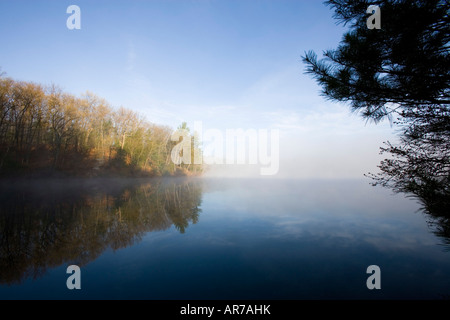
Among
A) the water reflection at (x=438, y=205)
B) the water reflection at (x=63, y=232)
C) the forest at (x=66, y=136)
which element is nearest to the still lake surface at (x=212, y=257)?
the water reflection at (x=63, y=232)

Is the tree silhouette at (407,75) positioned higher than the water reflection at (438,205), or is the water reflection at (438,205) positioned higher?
the tree silhouette at (407,75)

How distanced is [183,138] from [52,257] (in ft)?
155

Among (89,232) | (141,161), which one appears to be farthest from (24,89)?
(89,232)

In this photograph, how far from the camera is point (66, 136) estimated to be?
89.8 ft

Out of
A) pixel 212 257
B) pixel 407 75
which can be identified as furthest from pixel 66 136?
pixel 407 75

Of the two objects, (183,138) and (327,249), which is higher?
(183,138)

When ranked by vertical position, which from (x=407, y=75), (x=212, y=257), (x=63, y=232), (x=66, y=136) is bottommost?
(x=212, y=257)

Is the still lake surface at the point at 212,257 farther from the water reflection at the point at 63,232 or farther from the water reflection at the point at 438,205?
the water reflection at the point at 438,205

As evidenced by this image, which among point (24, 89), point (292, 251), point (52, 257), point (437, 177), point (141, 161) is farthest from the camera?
point (141, 161)

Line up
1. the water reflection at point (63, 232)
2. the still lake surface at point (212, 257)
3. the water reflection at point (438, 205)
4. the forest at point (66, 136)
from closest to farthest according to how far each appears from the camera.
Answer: the water reflection at point (438, 205), the still lake surface at point (212, 257), the water reflection at point (63, 232), the forest at point (66, 136)

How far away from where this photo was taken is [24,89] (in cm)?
2284

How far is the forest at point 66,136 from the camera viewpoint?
22078 millimetres

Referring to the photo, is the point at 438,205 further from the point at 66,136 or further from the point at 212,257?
the point at 66,136
